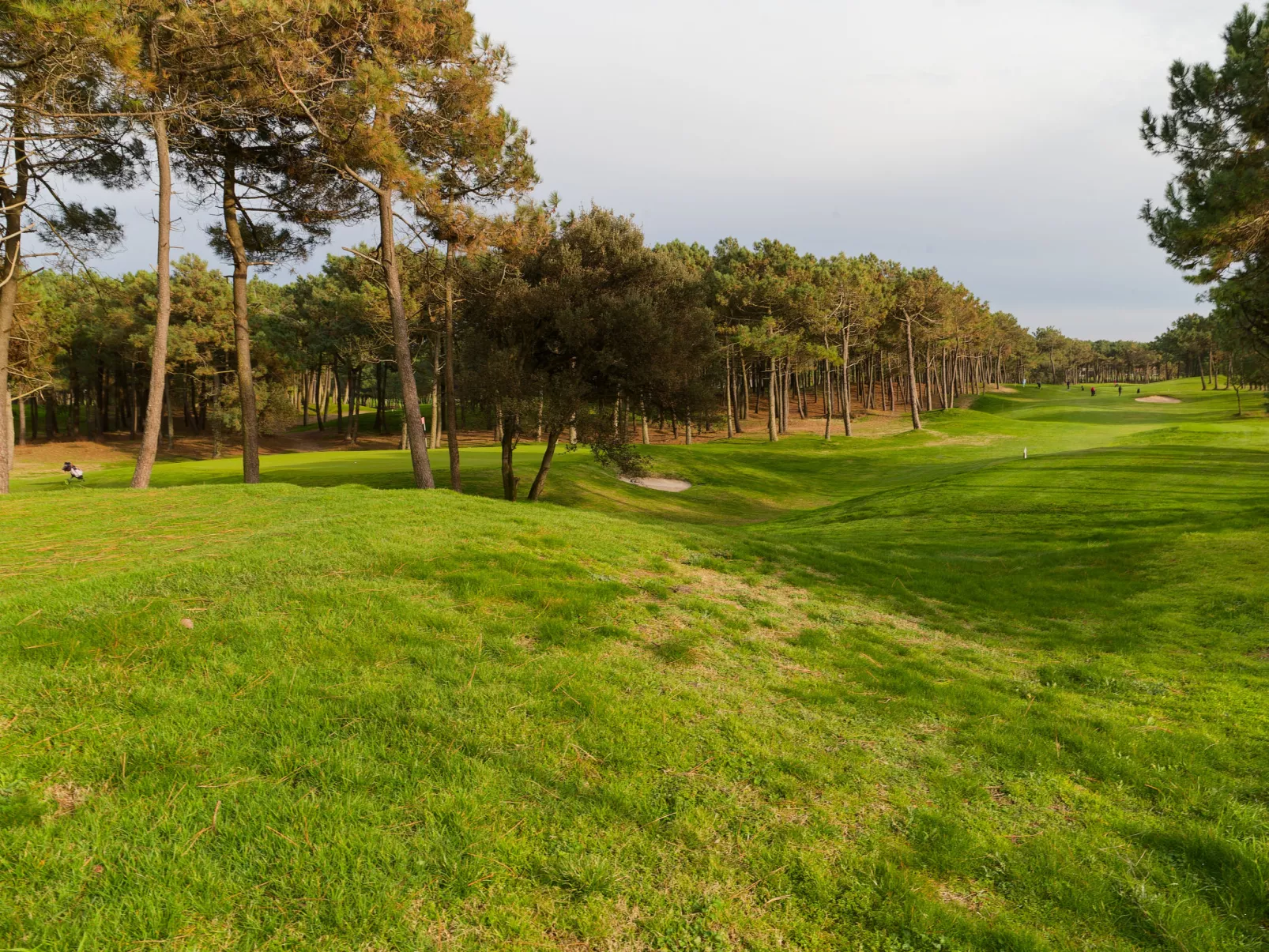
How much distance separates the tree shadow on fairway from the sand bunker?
7404 mm

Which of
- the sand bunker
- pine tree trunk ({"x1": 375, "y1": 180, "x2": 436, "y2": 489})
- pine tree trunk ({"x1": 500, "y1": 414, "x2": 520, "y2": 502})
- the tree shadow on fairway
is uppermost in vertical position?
pine tree trunk ({"x1": 375, "y1": 180, "x2": 436, "y2": 489})

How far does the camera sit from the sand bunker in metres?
30.2

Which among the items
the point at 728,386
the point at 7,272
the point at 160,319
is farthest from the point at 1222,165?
the point at 728,386

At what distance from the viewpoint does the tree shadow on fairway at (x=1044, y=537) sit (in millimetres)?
10867

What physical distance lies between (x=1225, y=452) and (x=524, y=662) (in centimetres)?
3335

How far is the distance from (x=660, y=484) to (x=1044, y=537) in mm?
18025

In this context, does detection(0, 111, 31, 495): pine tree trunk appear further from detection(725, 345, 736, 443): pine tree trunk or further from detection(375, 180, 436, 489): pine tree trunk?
detection(725, 345, 736, 443): pine tree trunk

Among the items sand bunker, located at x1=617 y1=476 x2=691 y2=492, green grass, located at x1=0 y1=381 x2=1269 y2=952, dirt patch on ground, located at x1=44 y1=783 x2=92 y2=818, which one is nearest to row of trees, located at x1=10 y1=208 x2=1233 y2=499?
sand bunker, located at x1=617 y1=476 x2=691 y2=492

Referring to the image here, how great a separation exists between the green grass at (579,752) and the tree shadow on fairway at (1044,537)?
1.48ft

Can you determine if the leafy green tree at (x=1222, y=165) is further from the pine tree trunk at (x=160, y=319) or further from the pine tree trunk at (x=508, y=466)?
the pine tree trunk at (x=160, y=319)

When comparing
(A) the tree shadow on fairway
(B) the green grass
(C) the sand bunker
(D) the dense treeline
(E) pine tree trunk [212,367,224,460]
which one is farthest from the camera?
(E) pine tree trunk [212,367,224,460]

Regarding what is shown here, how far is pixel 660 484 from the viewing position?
103 ft

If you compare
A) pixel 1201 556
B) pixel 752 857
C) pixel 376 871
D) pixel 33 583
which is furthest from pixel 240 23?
pixel 1201 556

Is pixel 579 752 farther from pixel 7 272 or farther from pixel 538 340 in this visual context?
pixel 7 272
